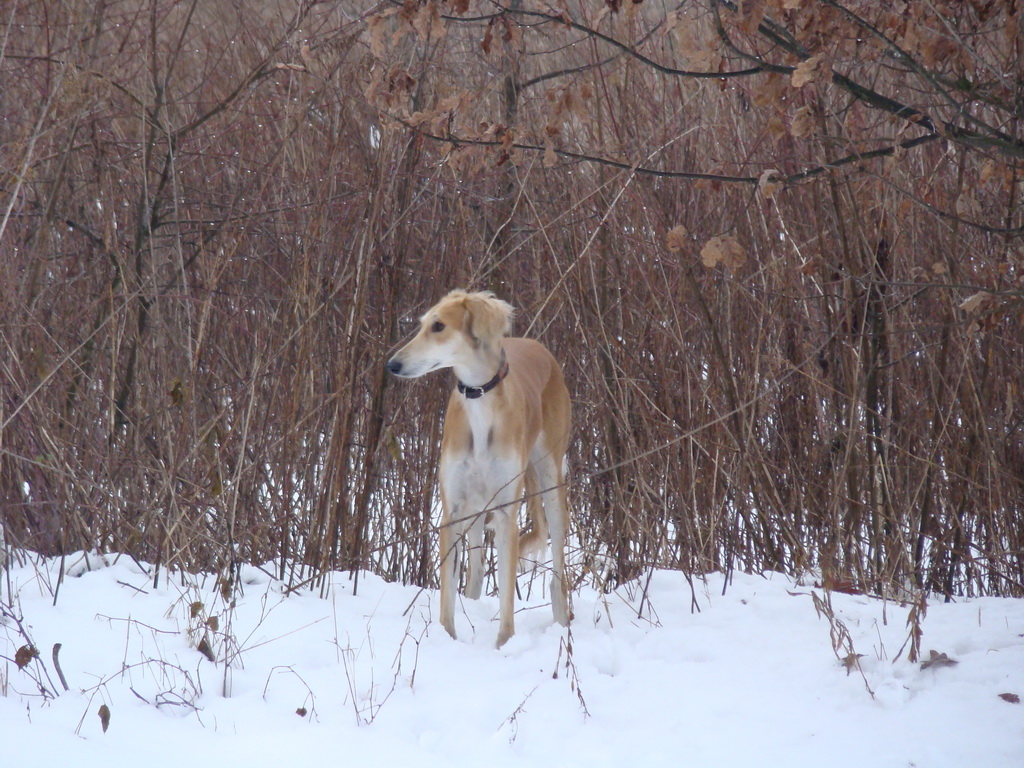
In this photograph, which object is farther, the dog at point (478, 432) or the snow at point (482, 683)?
the dog at point (478, 432)

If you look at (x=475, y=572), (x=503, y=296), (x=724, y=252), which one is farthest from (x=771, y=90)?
(x=503, y=296)

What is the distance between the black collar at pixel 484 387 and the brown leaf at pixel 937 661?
1761mm

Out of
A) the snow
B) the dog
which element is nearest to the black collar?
the dog

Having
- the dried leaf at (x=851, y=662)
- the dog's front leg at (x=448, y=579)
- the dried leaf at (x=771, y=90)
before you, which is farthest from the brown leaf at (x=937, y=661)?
the dried leaf at (x=771, y=90)

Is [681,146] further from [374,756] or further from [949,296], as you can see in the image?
[374,756]

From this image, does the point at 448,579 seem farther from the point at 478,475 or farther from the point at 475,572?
the point at 475,572

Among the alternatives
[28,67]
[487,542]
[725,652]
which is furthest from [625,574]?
[28,67]

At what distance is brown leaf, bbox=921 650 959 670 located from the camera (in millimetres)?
3396

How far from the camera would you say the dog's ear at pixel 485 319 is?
3.88m

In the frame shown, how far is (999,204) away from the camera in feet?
15.8

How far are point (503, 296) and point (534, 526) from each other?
5.18 feet

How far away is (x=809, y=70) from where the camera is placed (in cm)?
271

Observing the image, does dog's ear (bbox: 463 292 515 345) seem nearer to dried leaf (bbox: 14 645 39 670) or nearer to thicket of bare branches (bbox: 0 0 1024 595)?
thicket of bare branches (bbox: 0 0 1024 595)

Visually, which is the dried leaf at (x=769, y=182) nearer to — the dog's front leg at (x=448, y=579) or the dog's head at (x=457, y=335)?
the dog's head at (x=457, y=335)
